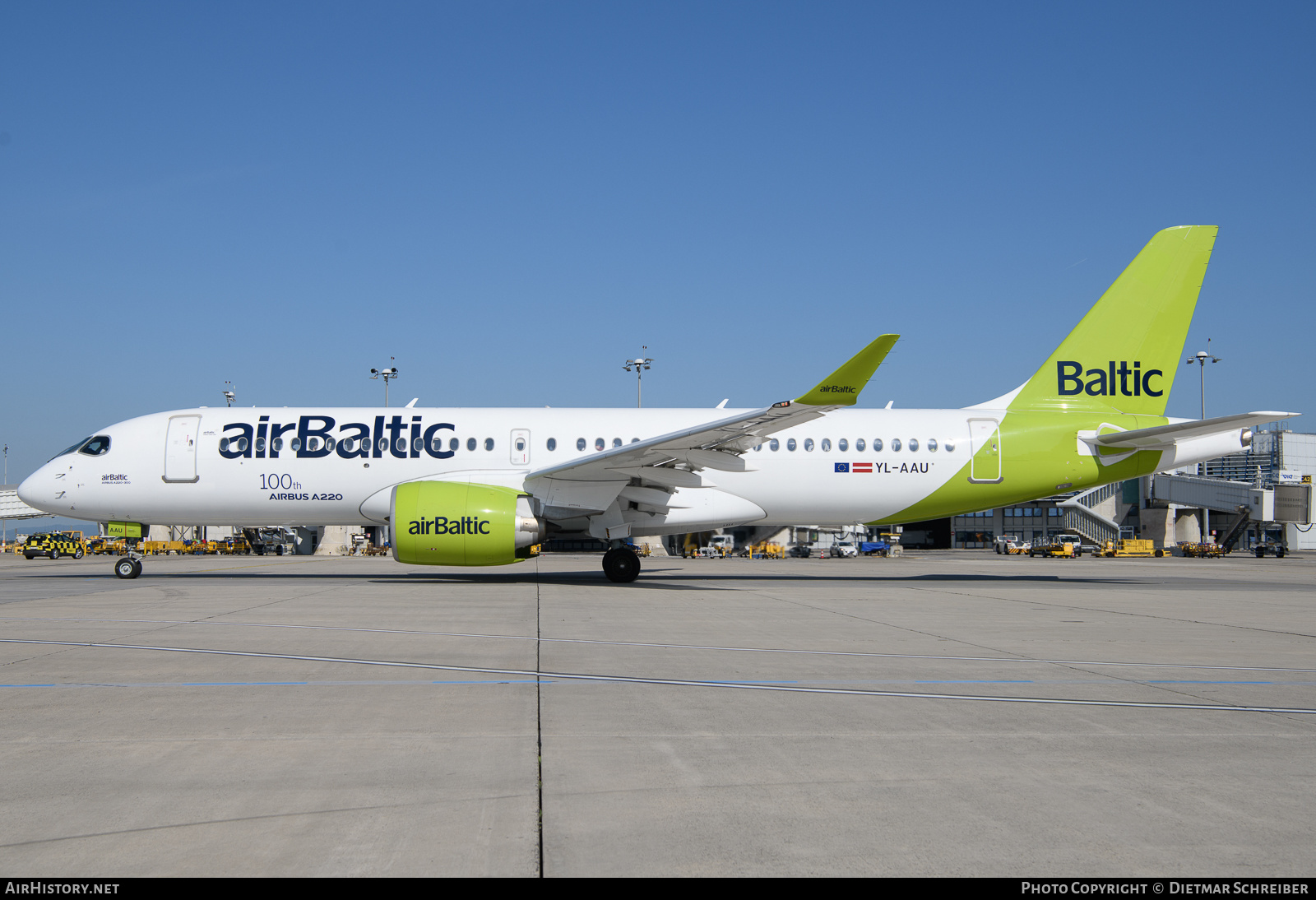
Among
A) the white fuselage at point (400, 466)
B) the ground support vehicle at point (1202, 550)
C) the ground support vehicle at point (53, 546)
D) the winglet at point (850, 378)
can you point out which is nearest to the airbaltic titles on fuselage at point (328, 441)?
the white fuselage at point (400, 466)

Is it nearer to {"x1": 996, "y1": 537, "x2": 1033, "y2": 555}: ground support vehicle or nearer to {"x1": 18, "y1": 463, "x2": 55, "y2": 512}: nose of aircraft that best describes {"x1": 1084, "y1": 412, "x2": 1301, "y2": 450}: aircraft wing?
{"x1": 18, "y1": 463, "x2": 55, "y2": 512}: nose of aircraft

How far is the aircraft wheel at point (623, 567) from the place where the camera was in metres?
18.1

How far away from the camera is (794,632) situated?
32.8 ft

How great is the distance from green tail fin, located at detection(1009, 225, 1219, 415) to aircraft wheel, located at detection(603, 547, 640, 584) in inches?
369

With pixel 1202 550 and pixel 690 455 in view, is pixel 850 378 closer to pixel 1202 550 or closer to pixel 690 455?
pixel 690 455

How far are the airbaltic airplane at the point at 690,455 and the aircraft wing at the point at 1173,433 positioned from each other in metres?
0.06

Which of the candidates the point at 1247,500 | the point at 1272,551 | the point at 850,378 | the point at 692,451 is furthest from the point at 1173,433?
the point at 1247,500

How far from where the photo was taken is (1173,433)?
18.3 metres

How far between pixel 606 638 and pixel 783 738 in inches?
176

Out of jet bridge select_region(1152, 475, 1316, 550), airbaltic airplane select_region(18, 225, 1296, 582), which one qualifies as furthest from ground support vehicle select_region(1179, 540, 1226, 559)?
airbaltic airplane select_region(18, 225, 1296, 582)

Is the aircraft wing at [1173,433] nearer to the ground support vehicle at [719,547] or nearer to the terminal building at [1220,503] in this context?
the terminal building at [1220,503]

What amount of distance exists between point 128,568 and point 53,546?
26.8 meters

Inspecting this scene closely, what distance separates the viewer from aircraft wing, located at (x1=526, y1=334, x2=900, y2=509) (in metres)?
13.9
